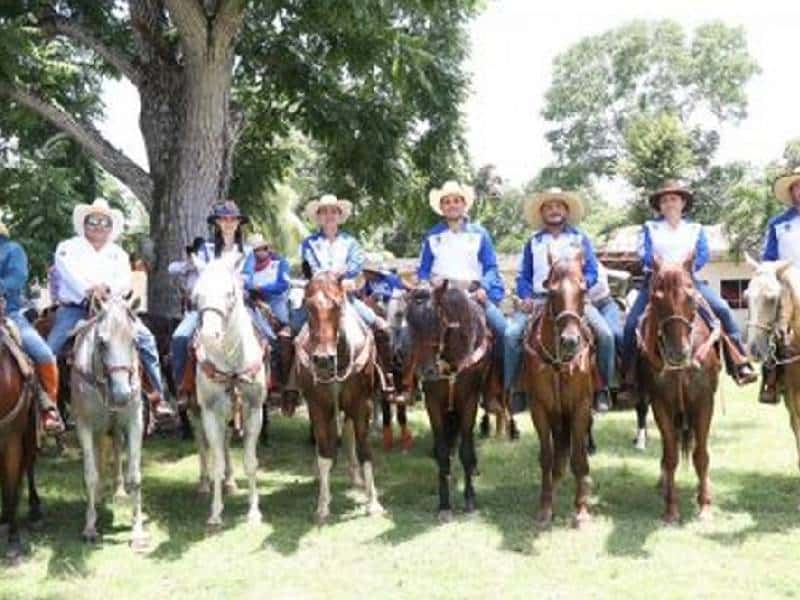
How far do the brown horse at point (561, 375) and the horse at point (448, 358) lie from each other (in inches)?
20.4

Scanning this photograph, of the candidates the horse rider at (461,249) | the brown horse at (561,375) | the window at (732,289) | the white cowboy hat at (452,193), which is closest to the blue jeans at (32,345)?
the horse rider at (461,249)

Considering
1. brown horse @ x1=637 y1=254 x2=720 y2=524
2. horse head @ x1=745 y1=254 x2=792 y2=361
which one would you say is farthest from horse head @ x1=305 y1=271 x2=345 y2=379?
horse head @ x1=745 y1=254 x2=792 y2=361

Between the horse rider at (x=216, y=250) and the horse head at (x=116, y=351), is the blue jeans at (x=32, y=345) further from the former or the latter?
the horse rider at (x=216, y=250)

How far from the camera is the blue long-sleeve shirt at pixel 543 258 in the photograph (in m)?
9.11

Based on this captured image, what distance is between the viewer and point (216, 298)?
8391 millimetres

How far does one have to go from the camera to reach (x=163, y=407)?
913cm

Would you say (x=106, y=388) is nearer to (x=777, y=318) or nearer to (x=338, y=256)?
(x=338, y=256)

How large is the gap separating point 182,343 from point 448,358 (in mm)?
2648

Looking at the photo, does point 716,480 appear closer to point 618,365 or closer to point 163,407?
point 618,365

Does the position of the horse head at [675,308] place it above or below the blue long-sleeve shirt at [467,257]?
below

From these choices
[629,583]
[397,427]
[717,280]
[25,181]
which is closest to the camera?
[629,583]

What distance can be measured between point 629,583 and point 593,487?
10.4ft

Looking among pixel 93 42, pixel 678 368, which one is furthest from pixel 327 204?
pixel 93 42

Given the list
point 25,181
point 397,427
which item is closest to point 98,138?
point 25,181
